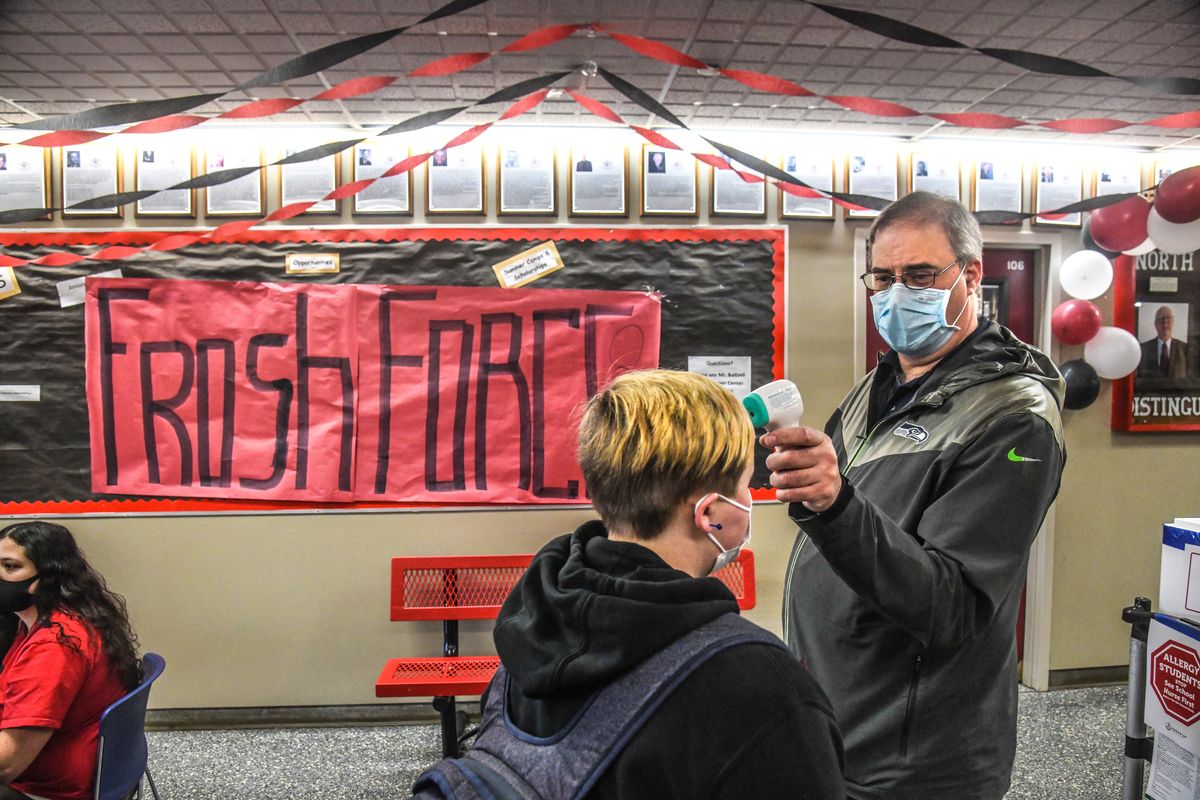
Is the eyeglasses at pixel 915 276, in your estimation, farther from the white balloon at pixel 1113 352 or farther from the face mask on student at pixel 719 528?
the white balloon at pixel 1113 352

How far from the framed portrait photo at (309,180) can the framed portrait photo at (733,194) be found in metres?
1.60

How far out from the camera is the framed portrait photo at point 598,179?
120 inches

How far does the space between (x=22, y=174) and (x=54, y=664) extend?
2213 mm

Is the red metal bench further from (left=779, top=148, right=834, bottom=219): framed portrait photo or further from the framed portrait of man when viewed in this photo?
the framed portrait of man

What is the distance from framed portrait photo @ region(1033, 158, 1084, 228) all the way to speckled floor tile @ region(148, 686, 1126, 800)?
86.3 inches

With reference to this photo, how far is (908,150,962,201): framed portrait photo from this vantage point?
317 cm

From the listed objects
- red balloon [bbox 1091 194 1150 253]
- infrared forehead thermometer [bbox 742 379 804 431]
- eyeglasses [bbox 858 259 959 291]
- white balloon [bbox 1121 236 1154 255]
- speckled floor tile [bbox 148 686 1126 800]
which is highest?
red balloon [bbox 1091 194 1150 253]

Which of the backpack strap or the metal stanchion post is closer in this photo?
the backpack strap

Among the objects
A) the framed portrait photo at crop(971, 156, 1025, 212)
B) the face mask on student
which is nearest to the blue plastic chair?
the face mask on student

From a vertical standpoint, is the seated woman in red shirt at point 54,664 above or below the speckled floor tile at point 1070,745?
above

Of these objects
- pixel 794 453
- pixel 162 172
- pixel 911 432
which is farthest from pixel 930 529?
pixel 162 172

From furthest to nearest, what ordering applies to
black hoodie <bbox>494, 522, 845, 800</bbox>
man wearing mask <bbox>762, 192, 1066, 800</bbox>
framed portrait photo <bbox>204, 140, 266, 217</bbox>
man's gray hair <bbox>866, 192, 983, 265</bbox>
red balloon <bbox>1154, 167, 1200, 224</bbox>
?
framed portrait photo <bbox>204, 140, 266, 217</bbox>
red balloon <bbox>1154, 167, 1200, 224</bbox>
man's gray hair <bbox>866, 192, 983, 265</bbox>
man wearing mask <bbox>762, 192, 1066, 800</bbox>
black hoodie <bbox>494, 522, 845, 800</bbox>

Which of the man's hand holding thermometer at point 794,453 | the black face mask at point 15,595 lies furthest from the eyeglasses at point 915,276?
the black face mask at point 15,595

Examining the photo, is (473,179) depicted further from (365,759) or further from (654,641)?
(654,641)
